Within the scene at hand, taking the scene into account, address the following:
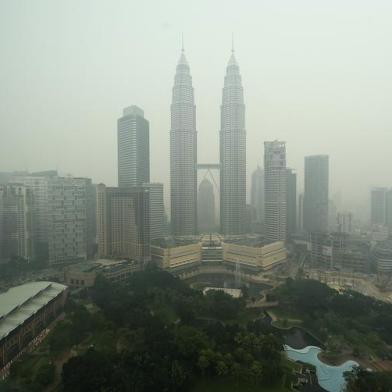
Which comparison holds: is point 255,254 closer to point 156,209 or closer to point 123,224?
point 156,209

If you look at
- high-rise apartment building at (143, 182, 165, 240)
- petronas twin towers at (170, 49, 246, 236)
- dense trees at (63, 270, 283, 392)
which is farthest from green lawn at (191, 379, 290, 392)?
petronas twin towers at (170, 49, 246, 236)

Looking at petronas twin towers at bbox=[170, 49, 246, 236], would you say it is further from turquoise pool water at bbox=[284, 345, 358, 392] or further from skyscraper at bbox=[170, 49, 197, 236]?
turquoise pool water at bbox=[284, 345, 358, 392]

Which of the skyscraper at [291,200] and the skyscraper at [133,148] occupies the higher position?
the skyscraper at [133,148]

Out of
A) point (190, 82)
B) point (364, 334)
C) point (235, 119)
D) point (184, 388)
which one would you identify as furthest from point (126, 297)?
point (190, 82)

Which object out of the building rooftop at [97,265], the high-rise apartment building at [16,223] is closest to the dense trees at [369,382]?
the building rooftop at [97,265]

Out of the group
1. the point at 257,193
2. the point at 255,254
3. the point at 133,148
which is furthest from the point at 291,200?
the point at 133,148

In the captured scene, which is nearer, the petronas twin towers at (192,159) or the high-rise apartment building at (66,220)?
the high-rise apartment building at (66,220)

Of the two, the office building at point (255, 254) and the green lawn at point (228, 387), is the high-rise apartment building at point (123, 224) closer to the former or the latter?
the office building at point (255, 254)
